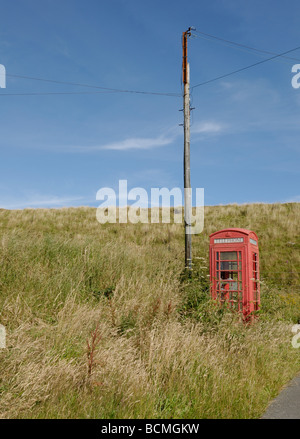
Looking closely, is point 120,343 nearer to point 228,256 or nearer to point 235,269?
point 235,269

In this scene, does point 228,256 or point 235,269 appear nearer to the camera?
point 235,269

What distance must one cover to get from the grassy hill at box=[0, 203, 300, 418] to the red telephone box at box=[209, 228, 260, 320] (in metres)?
0.55

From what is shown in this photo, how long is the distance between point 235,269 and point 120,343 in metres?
5.42

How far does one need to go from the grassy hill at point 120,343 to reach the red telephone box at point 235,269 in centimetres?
55

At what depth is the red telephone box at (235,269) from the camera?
10.1 meters

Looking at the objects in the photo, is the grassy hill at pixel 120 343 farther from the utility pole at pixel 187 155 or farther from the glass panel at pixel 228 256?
the utility pole at pixel 187 155

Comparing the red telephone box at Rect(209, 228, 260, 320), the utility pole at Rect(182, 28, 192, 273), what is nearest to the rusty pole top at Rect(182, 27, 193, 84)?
the utility pole at Rect(182, 28, 192, 273)

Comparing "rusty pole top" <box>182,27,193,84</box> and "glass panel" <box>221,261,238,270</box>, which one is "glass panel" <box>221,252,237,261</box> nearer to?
"glass panel" <box>221,261,238,270</box>

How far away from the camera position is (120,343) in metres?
5.71

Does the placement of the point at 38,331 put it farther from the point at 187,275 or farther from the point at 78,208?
the point at 78,208

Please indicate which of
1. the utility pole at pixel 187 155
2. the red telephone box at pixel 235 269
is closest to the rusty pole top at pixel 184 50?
the utility pole at pixel 187 155

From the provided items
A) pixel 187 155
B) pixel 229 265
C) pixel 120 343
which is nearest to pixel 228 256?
pixel 229 265

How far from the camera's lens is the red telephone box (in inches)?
396

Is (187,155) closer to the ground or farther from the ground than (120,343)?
farther from the ground
